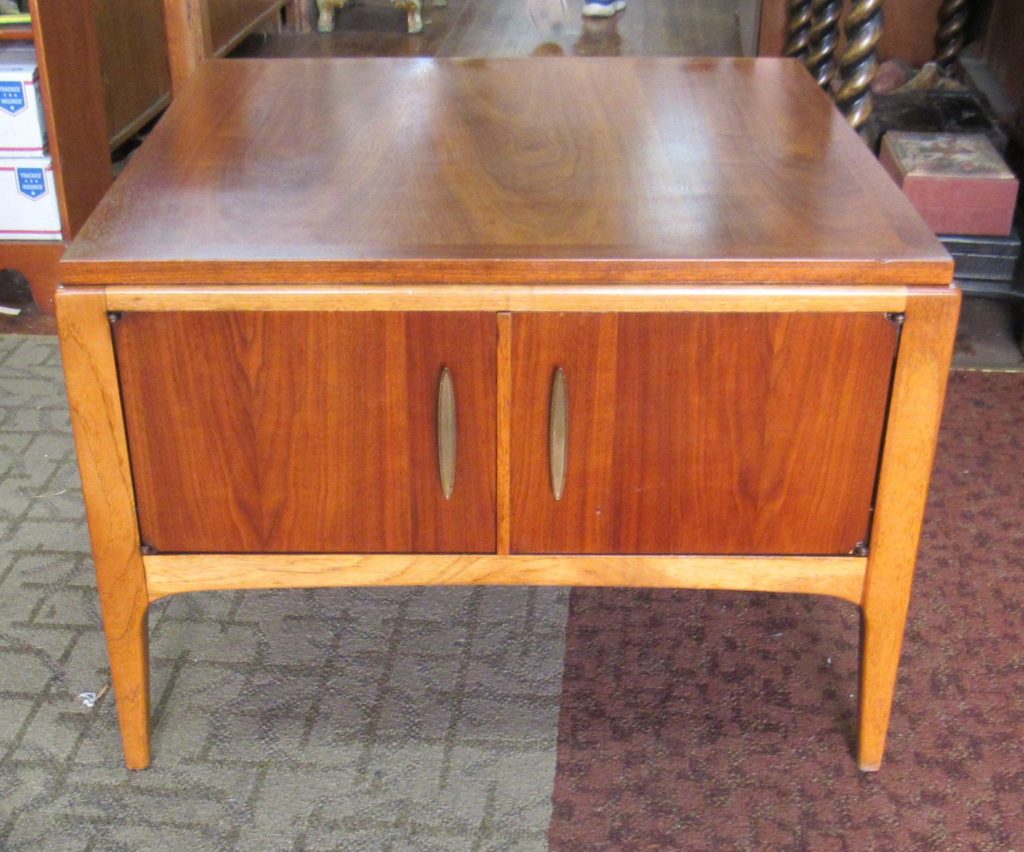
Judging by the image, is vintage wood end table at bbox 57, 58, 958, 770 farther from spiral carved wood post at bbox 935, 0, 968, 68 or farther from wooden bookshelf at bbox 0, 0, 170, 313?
spiral carved wood post at bbox 935, 0, 968, 68

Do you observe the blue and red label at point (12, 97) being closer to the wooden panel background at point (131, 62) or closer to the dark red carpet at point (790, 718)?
the wooden panel background at point (131, 62)

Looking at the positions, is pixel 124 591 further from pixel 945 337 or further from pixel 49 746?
pixel 945 337

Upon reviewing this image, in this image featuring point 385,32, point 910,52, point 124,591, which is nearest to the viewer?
point 124,591

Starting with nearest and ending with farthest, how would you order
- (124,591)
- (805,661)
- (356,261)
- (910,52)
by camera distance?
(356,261)
(124,591)
(805,661)
(910,52)

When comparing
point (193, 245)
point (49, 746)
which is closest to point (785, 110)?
point (193, 245)

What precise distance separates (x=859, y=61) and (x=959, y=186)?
0.80ft

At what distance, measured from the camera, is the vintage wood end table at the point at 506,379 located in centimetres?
99

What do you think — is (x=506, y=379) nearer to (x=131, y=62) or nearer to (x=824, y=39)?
(x=824, y=39)

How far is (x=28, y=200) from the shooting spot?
1967 millimetres

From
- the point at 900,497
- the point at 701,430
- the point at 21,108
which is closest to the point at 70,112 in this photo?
the point at 21,108

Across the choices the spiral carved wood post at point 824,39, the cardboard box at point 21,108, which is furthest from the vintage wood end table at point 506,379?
the spiral carved wood post at point 824,39

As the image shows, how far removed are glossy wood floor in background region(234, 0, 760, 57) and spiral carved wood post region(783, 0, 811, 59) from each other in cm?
52

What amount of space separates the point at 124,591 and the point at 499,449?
35 cm

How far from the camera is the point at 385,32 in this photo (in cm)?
322
